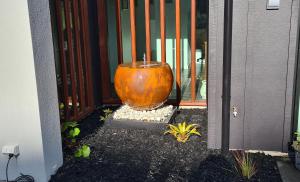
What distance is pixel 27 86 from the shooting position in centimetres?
324

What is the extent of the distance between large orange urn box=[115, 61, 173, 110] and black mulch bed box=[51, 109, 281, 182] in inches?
21.5

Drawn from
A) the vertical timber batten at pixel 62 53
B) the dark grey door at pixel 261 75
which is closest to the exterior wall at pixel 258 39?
the dark grey door at pixel 261 75

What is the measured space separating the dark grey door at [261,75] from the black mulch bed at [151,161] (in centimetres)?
30

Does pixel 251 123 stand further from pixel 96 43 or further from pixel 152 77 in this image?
pixel 96 43

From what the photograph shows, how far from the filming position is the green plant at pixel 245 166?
343 centimetres

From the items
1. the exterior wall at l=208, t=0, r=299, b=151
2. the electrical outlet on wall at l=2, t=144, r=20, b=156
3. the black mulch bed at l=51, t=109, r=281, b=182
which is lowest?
the black mulch bed at l=51, t=109, r=281, b=182

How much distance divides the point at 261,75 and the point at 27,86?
8.34ft

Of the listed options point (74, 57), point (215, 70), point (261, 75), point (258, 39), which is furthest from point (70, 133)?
point (258, 39)

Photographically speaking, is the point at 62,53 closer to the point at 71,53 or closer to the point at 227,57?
the point at 71,53

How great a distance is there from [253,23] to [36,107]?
2.49 m

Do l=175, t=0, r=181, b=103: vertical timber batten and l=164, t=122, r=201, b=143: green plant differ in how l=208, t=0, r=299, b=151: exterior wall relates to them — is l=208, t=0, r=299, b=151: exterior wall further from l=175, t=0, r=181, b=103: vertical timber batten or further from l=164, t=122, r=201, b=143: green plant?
l=175, t=0, r=181, b=103: vertical timber batten

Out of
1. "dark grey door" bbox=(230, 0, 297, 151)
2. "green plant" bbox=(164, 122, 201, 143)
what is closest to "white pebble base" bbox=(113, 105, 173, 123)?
"green plant" bbox=(164, 122, 201, 143)

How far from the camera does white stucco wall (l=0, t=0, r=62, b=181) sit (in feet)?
10.3

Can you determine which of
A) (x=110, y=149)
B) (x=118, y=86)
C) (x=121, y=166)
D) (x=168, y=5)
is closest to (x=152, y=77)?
(x=118, y=86)
